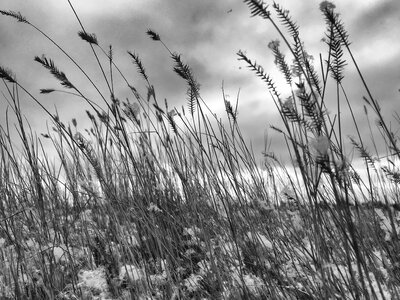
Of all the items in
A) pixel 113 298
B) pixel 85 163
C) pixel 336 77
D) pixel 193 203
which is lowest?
pixel 113 298

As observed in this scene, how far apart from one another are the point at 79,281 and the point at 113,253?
0.21 meters

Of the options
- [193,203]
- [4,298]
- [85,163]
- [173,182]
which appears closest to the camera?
[4,298]

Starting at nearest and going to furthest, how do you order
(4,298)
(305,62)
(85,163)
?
(305,62)
(4,298)
(85,163)

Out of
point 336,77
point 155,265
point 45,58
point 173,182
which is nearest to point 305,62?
point 336,77

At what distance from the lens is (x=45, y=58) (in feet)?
4.54

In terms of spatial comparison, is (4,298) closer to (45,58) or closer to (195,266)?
(195,266)

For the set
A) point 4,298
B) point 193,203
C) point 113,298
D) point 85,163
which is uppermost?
point 85,163

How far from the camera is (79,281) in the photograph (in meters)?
1.79

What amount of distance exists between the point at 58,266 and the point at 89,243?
1.34 ft

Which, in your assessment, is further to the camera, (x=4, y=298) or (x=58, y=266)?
(x=58, y=266)

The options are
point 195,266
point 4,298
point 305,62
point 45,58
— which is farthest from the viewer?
point 195,266

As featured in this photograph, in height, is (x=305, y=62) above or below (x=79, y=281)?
above

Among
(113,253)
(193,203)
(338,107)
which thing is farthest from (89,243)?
(338,107)

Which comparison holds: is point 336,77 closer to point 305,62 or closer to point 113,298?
point 305,62
